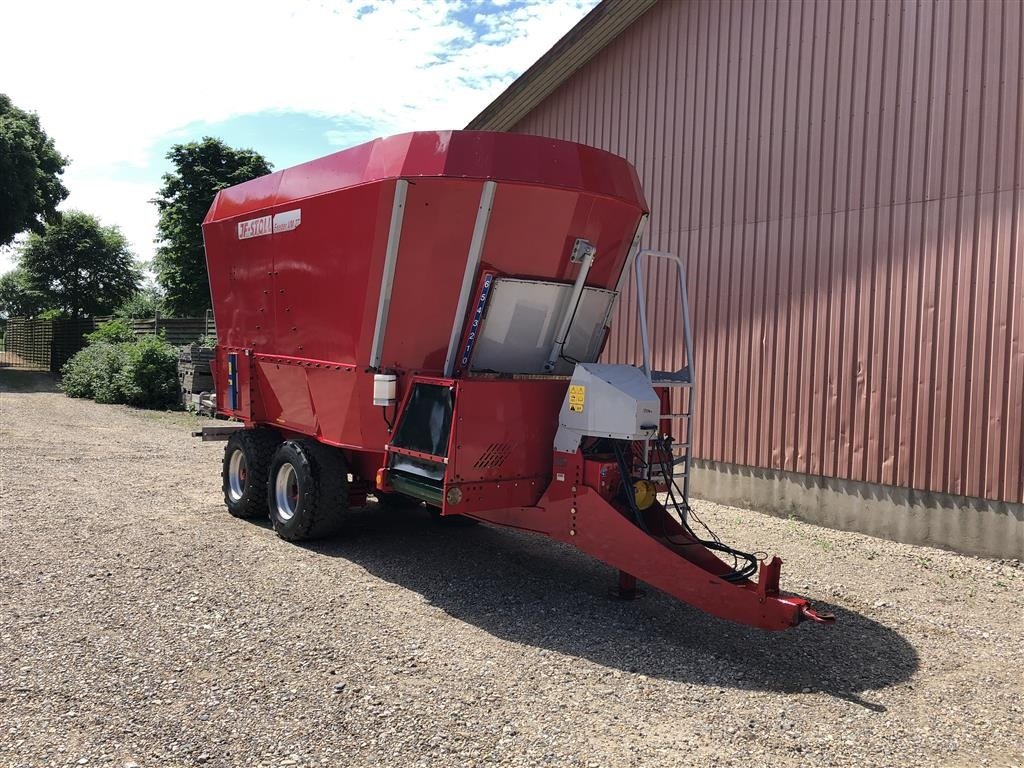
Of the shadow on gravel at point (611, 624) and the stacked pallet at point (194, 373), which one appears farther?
the stacked pallet at point (194, 373)

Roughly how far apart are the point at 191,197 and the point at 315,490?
2466 centimetres

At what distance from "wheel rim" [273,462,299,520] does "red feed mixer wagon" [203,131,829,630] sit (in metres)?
0.21

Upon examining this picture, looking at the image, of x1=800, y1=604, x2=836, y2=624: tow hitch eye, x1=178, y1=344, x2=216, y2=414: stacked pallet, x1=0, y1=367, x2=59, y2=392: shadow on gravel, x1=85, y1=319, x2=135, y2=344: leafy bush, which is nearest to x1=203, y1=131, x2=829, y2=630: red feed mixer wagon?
x1=800, y1=604, x2=836, y2=624: tow hitch eye

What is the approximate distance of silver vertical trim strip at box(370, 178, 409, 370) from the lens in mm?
5441

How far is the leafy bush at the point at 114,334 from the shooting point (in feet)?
70.8

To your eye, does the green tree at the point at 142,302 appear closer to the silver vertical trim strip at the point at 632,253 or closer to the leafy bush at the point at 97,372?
the leafy bush at the point at 97,372

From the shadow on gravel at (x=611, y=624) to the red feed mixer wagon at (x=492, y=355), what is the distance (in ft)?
1.02

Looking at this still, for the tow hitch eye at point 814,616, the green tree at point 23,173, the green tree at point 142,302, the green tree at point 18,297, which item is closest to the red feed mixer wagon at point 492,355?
the tow hitch eye at point 814,616

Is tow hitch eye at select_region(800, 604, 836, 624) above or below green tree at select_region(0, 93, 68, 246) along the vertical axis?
below

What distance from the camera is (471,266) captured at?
5.54 metres

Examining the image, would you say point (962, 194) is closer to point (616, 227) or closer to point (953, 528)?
point (953, 528)

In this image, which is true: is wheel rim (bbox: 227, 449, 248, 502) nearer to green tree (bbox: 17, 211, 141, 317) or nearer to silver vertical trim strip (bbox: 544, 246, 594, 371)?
silver vertical trim strip (bbox: 544, 246, 594, 371)

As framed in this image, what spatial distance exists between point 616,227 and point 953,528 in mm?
4164

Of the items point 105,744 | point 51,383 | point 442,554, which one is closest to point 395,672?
point 105,744
